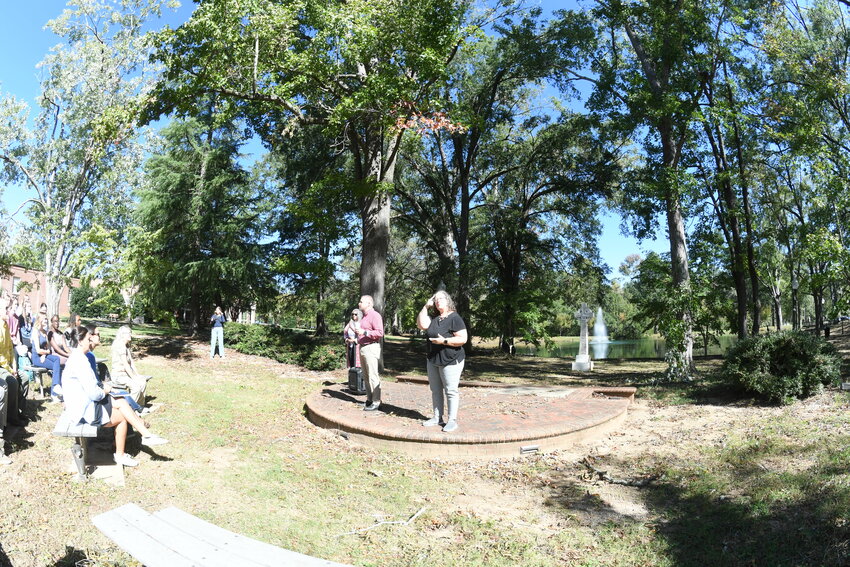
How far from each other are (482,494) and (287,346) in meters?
11.5

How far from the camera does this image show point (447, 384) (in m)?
6.70

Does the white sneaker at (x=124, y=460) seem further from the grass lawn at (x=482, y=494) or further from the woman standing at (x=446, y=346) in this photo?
the woman standing at (x=446, y=346)

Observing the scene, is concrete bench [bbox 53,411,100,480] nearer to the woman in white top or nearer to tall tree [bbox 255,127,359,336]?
the woman in white top

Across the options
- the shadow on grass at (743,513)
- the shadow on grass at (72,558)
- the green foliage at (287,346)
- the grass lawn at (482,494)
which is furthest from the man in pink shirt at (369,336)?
the green foliage at (287,346)

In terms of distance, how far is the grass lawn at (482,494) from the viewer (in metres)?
4.20

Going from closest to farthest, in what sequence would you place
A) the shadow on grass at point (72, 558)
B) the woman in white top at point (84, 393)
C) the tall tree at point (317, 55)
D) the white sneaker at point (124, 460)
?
1. the shadow on grass at point (72, 558)
2. the woman in white top at point (84, 393)
3. the white sneaker at point (124, 460)
4. the tall tree at point (317, 55)

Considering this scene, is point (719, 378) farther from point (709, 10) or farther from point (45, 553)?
point (45, 553)

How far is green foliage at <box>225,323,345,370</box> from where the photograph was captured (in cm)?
1472

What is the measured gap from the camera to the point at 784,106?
1505 cm

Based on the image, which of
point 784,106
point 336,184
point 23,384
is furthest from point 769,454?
point 784,106

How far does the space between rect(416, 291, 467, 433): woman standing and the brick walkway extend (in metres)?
0.36

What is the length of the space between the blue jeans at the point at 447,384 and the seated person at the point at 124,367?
13.0 feet

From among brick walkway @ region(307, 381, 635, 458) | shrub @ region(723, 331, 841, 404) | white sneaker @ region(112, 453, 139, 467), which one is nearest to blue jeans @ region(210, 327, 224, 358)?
brick walkway @ region(307, 381, 635, 458)

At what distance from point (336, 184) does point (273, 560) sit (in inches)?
461
